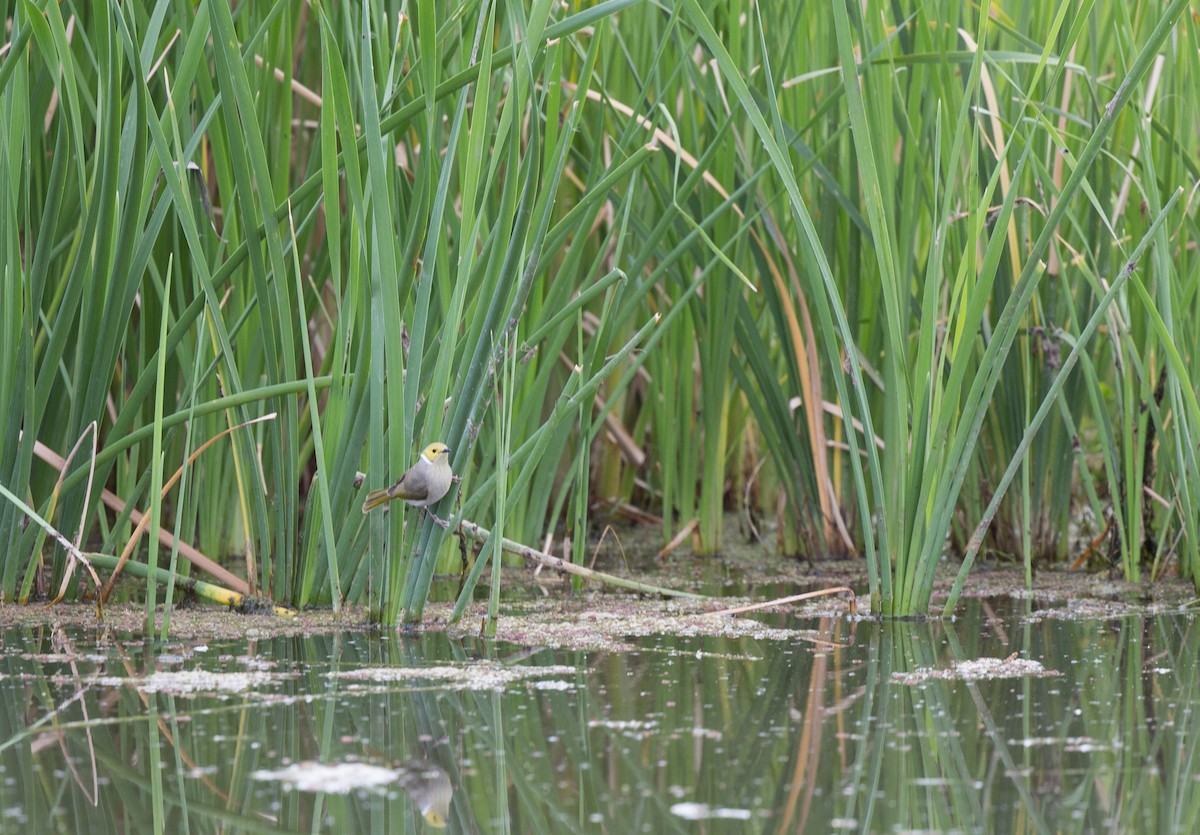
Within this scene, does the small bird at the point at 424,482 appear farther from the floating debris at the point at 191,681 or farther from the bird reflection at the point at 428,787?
the bird reflection at the point at 428,787

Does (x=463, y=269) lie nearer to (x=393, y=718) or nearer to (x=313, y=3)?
(x=313, y=3)

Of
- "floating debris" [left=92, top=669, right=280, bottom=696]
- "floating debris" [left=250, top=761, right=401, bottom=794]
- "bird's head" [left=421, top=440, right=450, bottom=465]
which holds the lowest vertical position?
"floating debris" [left=92, top=669, right=280, bottom=696]

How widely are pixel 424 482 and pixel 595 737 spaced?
1.98ft

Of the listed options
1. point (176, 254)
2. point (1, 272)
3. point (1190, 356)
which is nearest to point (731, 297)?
point (1190, 356)

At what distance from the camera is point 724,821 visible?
3.63 feet

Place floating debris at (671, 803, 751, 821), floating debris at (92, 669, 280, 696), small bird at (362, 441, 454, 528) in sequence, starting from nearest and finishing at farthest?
floating debris at (671, 803, 751, 821)
floating debris at (92, 669, 280, 696)
small bird at (362, 441, 454, 528)

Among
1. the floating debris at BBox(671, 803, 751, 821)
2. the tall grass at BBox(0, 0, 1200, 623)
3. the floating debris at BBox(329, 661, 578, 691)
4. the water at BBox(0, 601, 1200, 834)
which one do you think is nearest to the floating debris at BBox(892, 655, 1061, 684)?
the water at BBox(0, 601, 1200, 834)

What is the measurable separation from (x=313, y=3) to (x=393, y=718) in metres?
Answer: 1.01

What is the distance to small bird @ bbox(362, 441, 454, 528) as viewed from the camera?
72.7 inches

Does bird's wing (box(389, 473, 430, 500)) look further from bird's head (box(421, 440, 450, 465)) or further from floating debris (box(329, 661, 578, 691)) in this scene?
floating debris (box(329, 661, 578, 691))

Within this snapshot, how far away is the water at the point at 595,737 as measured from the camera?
1.13m

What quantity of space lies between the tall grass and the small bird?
4 centimetres

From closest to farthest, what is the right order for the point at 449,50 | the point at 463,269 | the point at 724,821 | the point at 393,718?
the point at 724,821 → the point at 393,718 → the point at 463,269 → the point at 449,50

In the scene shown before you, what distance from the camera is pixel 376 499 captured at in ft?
6.16
